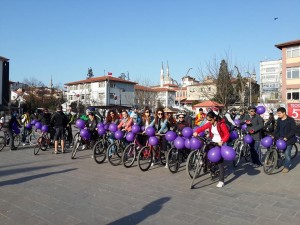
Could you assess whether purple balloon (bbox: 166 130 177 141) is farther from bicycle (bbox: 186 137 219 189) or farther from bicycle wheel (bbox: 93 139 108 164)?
bicycle wheel (bbox: 93 139 108 164)

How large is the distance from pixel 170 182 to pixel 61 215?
9.97 feet

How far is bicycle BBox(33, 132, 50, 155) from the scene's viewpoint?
1159 centimetres

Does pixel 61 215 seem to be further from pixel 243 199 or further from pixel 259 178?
pixel 259 178

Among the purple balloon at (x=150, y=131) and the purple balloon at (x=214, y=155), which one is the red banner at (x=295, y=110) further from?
the purple balloon at (x=214, y=155)

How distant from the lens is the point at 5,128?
494 inches

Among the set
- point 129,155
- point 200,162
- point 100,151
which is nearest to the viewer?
point 200,162

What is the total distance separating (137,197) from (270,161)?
4641mm

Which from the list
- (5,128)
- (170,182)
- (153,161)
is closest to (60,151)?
(5,128)

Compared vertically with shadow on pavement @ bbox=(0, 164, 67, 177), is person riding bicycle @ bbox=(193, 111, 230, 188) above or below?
above

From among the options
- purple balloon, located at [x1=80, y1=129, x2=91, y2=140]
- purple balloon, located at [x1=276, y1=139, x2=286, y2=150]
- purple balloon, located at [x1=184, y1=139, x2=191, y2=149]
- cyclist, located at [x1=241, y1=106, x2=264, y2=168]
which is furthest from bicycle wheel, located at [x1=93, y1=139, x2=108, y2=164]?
purple balloon, located at [x1=276, y1=139, x2=286, y2=150]

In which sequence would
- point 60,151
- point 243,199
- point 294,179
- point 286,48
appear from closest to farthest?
point 243,199 → point 294,179 → point 60,151 → point 286,48

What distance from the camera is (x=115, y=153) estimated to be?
949 cm

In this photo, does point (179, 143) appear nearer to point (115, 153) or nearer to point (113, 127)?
point (115, 153)

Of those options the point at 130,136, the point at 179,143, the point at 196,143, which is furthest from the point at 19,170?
the point at 196,143
